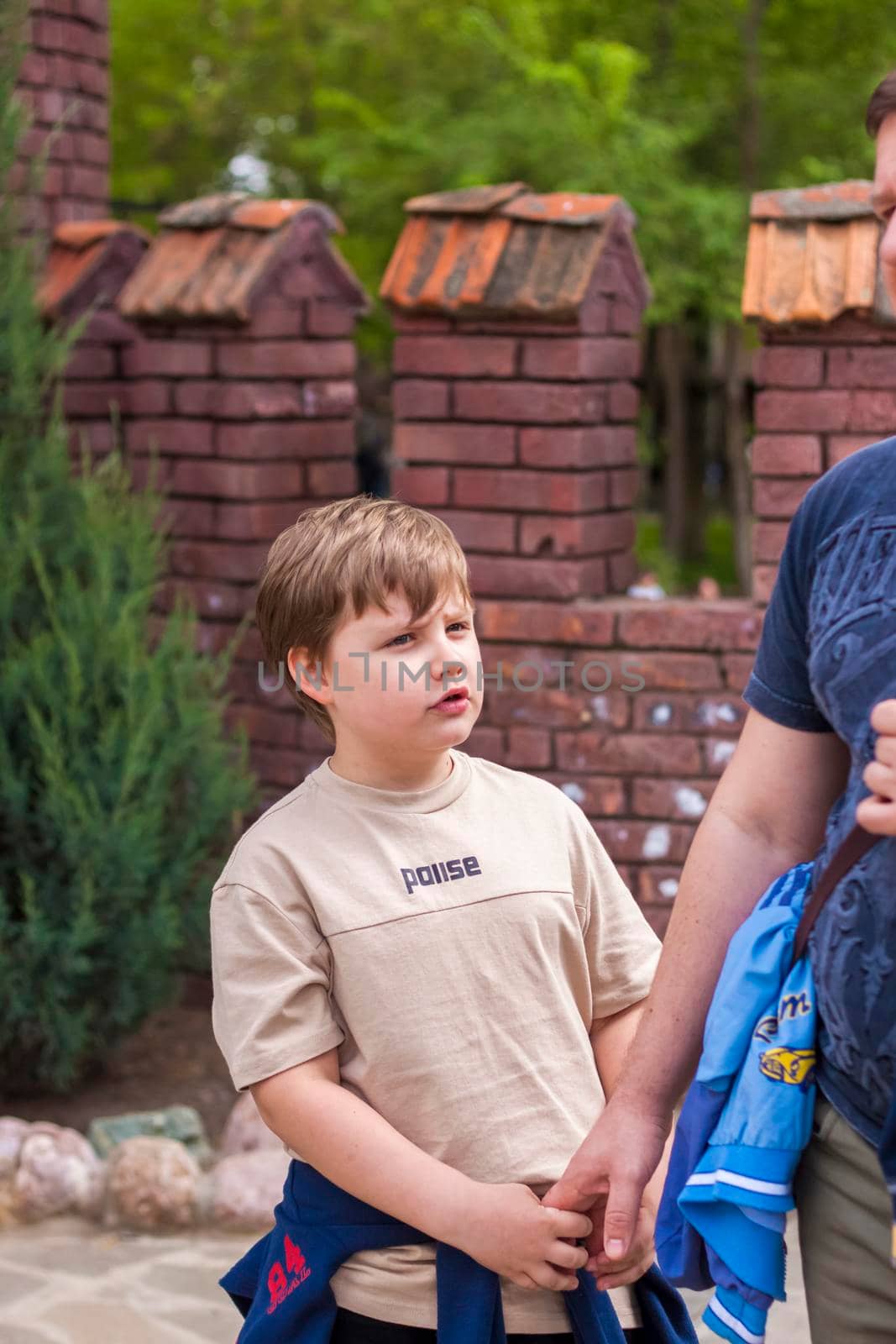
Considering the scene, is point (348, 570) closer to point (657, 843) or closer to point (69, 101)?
point (657, 843)

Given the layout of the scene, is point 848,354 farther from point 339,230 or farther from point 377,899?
point 377,899

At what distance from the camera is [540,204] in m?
4.15

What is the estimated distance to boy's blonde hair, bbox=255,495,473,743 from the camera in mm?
1834

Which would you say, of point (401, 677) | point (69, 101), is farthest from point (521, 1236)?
point (69, 101)

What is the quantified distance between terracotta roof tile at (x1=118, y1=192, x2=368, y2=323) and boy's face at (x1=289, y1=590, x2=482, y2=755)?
2741 mm

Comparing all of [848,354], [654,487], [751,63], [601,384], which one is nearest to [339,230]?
[601,384]

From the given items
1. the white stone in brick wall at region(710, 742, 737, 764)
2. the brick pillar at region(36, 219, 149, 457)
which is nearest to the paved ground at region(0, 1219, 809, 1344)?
the white stone in brick wall at region(710, 742, 737, 764)

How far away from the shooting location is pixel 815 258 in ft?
12.8

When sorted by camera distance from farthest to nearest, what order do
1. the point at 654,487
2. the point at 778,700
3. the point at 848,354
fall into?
the point at 654,487 < the point at 848,354 < the point at 778,700

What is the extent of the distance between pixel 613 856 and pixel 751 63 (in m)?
10.7

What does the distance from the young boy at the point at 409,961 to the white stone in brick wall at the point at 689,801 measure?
2265mm

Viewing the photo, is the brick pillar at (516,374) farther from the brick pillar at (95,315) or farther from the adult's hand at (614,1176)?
the adult's hand at (614,1176)

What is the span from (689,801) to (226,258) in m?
2.00

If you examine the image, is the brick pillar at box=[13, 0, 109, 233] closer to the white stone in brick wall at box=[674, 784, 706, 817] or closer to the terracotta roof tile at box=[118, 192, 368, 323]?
the terracotta roof tile at box=[118, 192, 368, 323]
